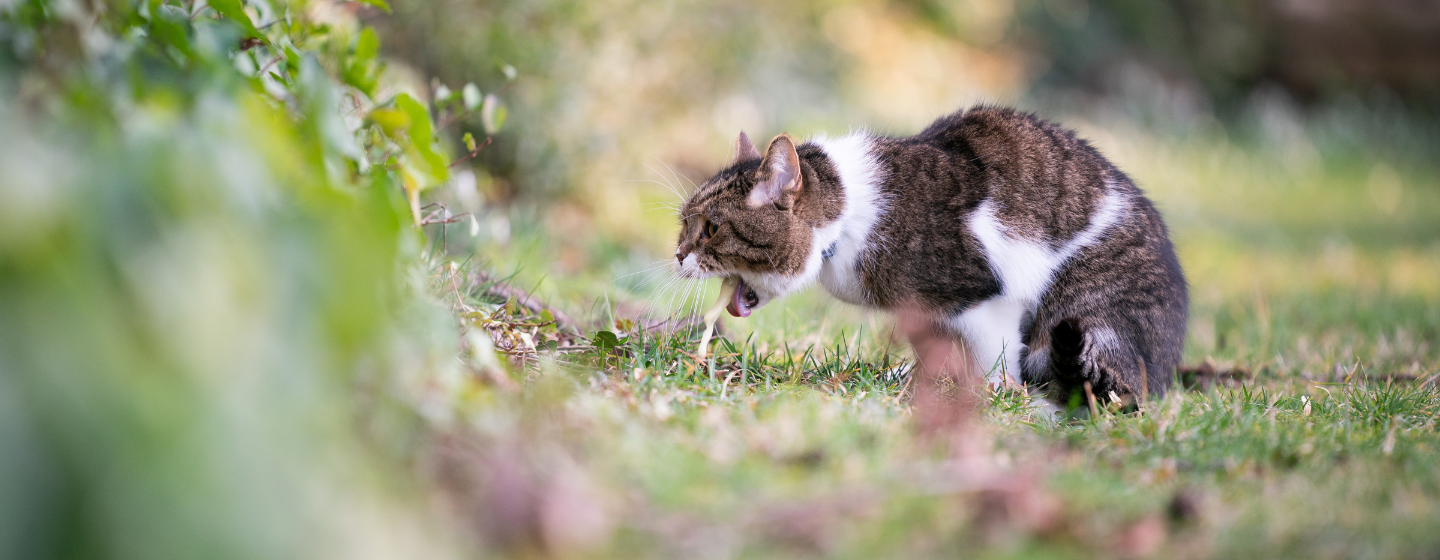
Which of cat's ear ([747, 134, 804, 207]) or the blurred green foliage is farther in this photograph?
cat's ear ([747, 134, 804, 207])

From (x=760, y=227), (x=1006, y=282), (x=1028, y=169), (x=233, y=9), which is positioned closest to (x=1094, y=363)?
(x=1006, y=282)

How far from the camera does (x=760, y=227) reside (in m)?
2.76

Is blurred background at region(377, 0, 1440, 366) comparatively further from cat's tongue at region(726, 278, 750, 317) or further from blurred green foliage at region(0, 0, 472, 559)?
blurred green foliage at region(0, 0, 472, 559)

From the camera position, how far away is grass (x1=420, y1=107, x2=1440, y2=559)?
148 centimetres

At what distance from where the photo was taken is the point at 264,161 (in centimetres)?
137

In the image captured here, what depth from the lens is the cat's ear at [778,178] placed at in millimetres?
2707

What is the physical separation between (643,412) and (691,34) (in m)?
4.37

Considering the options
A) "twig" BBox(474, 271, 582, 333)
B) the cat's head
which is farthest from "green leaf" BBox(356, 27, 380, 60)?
the cat's head

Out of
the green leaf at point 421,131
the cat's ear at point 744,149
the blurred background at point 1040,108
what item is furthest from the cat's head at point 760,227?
the green leaf at point 421,131

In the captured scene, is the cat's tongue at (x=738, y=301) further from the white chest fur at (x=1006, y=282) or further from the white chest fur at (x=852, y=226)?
the white chest fur at (x=1006, y=282)

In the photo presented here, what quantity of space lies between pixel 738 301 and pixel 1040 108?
15.0ft

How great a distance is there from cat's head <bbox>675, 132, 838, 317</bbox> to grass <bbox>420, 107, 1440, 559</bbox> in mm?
216

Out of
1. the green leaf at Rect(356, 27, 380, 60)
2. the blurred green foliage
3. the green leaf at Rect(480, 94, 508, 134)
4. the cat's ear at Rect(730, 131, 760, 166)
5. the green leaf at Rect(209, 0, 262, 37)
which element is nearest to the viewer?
the blurred green foliage

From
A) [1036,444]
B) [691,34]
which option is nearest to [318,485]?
[1036,444]
